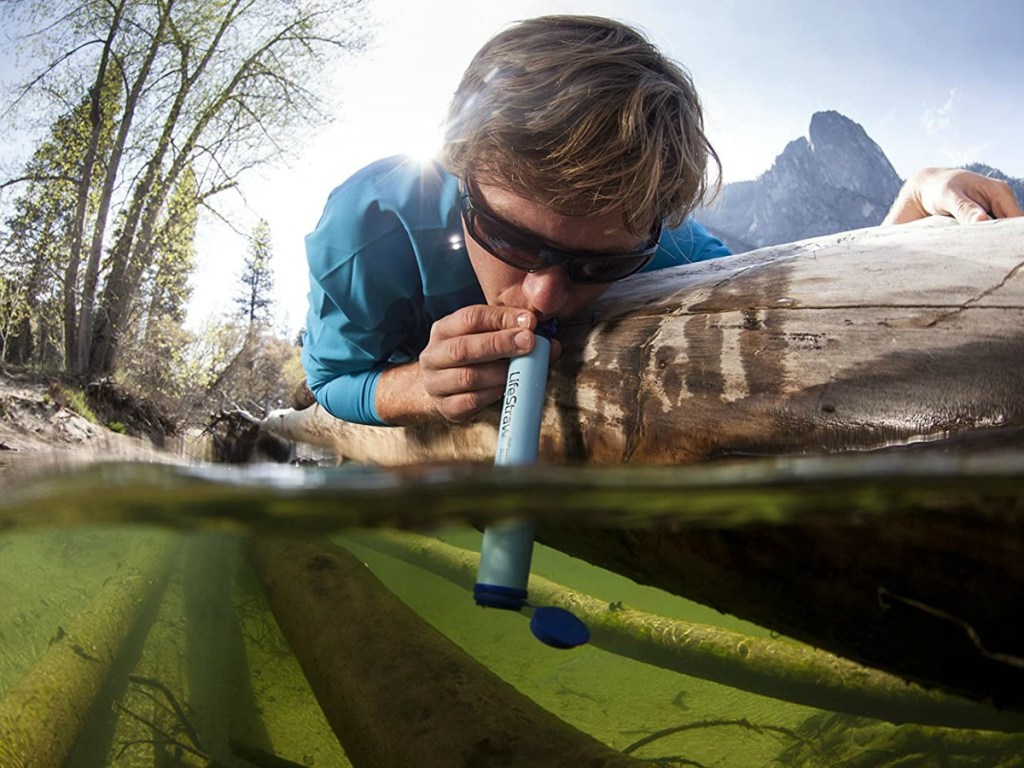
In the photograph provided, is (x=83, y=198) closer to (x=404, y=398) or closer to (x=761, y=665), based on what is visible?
(x=404, y=398)

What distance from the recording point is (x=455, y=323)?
31.9 inches

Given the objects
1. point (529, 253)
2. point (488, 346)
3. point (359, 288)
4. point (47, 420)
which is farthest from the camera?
point (47, 420)

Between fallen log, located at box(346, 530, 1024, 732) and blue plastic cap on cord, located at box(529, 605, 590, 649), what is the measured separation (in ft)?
0.16

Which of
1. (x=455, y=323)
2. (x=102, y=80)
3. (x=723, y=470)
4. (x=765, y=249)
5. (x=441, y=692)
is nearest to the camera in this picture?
(x=723, y=470)

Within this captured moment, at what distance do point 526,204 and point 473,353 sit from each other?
219mm

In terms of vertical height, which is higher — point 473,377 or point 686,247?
point 686,247

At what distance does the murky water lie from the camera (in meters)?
0.41

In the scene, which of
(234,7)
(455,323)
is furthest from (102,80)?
(455,323)

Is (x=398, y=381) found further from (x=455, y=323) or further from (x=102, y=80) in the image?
(x=102, y=80)

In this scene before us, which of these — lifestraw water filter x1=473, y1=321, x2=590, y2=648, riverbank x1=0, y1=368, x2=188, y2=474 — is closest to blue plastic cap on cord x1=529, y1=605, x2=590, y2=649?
lifestraw water filter x1=473, y1=321, x2=590, y2=648

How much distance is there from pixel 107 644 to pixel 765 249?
0.96 m

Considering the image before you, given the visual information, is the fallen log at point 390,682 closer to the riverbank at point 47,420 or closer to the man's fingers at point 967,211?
the man's fingers at point 967,211

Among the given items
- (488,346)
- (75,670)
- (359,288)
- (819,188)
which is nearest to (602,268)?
(488,346)

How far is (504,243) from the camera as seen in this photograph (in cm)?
90
